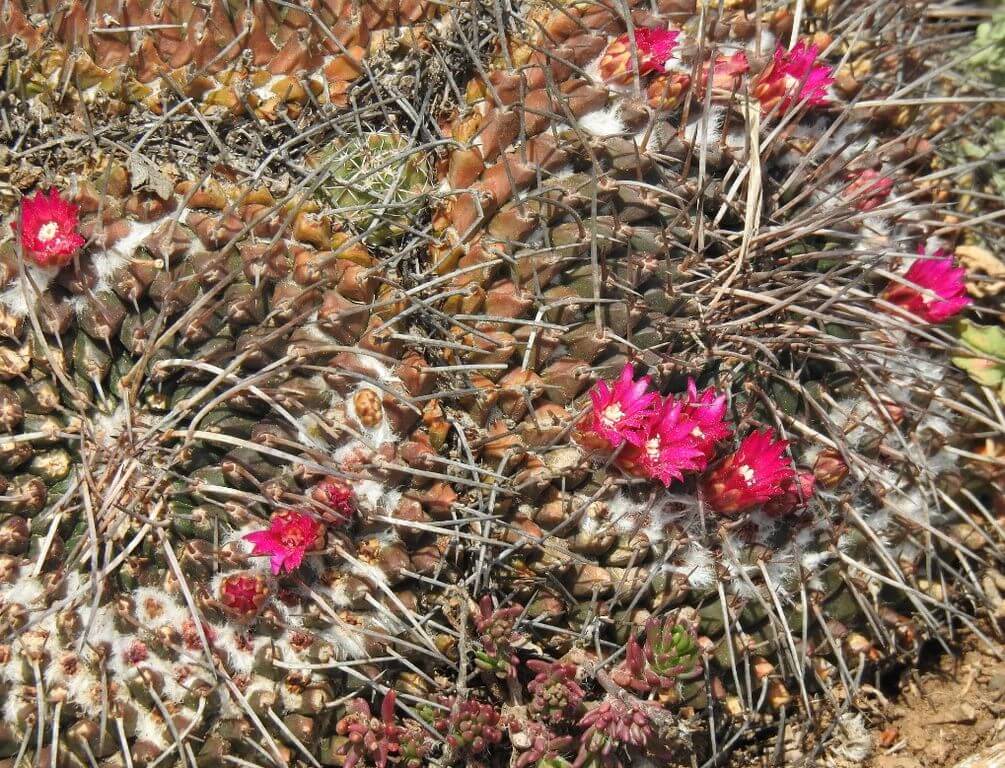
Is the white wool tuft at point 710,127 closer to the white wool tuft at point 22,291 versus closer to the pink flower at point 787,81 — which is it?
the pink flower at point 787,81

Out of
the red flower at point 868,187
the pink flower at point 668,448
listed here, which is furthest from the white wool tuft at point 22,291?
the red flower at point 868,187

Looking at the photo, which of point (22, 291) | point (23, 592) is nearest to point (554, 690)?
point (23, 592)

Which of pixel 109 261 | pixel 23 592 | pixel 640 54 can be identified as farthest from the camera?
pixel 640 54

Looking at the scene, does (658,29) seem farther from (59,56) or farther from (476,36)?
(59,56)

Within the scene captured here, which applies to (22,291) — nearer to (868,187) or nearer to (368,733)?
(368,733)

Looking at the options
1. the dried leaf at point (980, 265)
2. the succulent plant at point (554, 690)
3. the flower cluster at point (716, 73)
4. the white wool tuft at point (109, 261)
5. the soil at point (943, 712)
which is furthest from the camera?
the dried leaf at point (980, 265)

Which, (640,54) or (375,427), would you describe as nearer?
(375,427)
